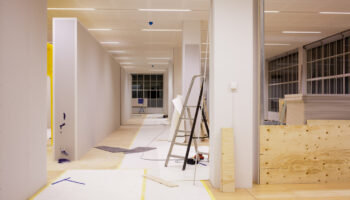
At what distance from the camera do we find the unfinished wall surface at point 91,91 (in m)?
5.70

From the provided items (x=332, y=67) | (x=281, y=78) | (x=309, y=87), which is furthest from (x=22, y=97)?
(x=281, y=78)

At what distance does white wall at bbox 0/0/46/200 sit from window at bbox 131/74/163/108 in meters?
21.1

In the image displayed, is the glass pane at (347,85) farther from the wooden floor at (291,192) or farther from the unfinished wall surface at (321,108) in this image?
the wooden floor at (291,192)

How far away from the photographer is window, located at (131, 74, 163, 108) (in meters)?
24.9

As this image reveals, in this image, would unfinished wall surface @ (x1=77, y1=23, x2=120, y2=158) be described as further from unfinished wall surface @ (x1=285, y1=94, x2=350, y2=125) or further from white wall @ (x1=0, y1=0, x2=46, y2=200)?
unfinished wall surface @ (x1=285, y1=94, x2=350, y2=125)

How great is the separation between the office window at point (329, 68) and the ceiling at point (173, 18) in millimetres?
559

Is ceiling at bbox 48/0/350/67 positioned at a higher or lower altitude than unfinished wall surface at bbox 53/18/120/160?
higher

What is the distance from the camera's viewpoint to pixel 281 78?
15.2 metres

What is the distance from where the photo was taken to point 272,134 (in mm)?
3904

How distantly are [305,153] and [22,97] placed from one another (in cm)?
358

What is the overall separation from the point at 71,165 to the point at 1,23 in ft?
9.71

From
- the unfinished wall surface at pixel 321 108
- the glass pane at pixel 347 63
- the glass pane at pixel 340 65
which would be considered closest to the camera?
the unfinished wall surface at pixel 321 108

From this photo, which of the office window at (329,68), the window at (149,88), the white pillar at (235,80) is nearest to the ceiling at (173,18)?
the office window at (329,68)

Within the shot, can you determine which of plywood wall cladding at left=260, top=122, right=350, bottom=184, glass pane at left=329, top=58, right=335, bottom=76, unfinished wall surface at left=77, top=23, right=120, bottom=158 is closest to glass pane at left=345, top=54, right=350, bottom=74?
glass pane at left=329, top=58, right=335, bottom=76
